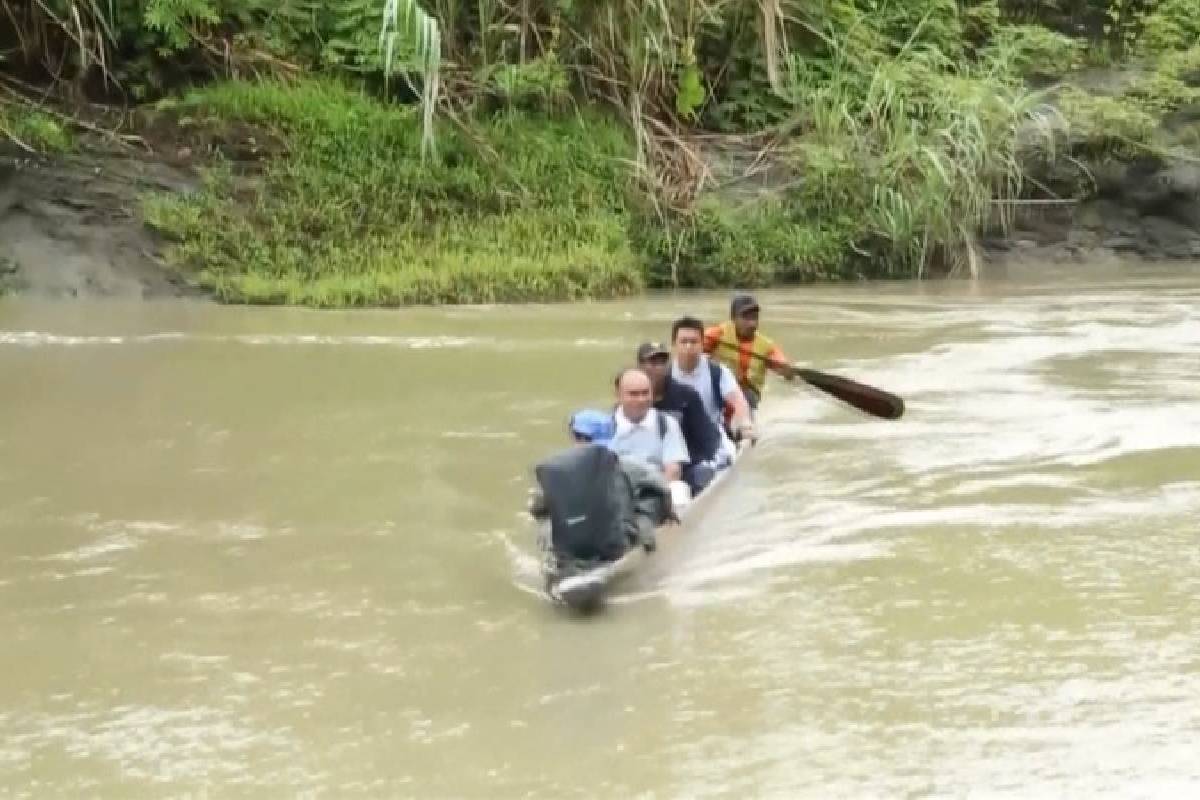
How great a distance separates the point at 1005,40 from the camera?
2103 centimetres

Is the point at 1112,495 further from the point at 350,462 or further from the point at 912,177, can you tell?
the point at 912,177

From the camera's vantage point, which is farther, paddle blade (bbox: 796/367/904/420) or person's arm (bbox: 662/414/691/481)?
paddle blade (bbox: 796/367/904/420)

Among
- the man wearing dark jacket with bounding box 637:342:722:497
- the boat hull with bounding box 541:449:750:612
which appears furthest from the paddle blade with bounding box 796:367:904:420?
the boat hull with bounding box 541:449:750:612

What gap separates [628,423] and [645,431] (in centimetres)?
9

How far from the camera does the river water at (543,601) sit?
506 centimetres

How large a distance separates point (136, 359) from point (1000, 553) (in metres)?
7.04

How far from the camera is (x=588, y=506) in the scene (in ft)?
21.2

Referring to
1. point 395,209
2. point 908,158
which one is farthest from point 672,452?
point 908,158

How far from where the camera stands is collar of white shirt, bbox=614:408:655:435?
7434 mm

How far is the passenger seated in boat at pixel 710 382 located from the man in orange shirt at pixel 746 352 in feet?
1.88

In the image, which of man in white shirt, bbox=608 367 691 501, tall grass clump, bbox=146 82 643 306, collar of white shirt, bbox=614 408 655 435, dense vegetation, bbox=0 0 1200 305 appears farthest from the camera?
dense vegetation, bbox=0 0 1200 305

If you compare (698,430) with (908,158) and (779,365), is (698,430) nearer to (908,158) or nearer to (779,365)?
(779,365)

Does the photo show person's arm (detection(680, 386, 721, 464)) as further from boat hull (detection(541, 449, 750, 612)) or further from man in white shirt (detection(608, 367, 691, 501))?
boat hull (detection(541, 449, 750, 612))

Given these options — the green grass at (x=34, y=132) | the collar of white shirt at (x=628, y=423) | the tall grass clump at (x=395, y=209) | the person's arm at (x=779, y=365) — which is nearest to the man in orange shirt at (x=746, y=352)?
the person's arm at (x=779, y=365)
